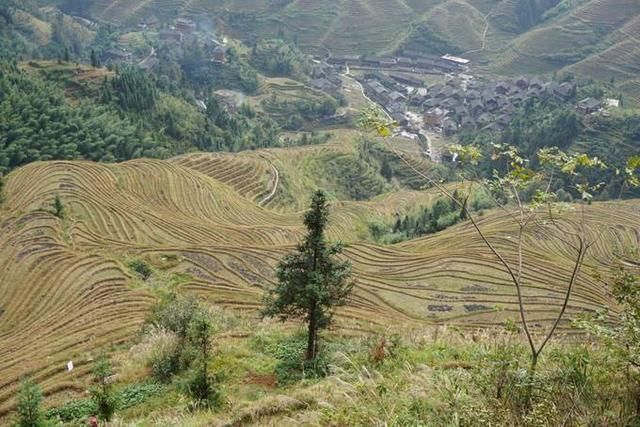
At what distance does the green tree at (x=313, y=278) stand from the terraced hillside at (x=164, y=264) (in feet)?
21.7

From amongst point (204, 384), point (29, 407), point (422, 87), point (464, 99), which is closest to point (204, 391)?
point (204, 384)

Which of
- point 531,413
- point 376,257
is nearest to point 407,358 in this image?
point 531,413

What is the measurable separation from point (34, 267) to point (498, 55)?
127m

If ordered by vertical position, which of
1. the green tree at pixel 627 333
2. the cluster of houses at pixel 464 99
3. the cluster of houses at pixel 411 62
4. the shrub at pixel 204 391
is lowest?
the cluster of houses at pixel 464 99

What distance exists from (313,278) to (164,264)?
1974 cm

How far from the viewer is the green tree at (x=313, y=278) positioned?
12594 millimetres

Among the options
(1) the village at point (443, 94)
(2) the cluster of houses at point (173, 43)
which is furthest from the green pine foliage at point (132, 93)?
(2) the cluster of houses at point (173, 43)


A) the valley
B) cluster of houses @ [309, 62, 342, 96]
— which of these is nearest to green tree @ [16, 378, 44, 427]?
the valley

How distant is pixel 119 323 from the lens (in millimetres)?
20594

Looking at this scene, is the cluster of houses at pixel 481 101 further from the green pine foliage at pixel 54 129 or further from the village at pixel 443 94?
the green pine foliage at pixel 54 129

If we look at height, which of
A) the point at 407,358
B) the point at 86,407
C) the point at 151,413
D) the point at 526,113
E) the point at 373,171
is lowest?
the point at 373,171

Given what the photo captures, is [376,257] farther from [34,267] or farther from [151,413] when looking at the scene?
[151,413]

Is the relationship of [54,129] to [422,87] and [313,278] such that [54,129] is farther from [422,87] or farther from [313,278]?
[422,87]

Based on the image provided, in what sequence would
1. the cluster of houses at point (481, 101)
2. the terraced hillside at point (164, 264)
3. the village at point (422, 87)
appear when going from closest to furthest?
the terraced hillside at point (164, 264) → the cluster of houses at point (481, 101) → the village at point (422, 87)
